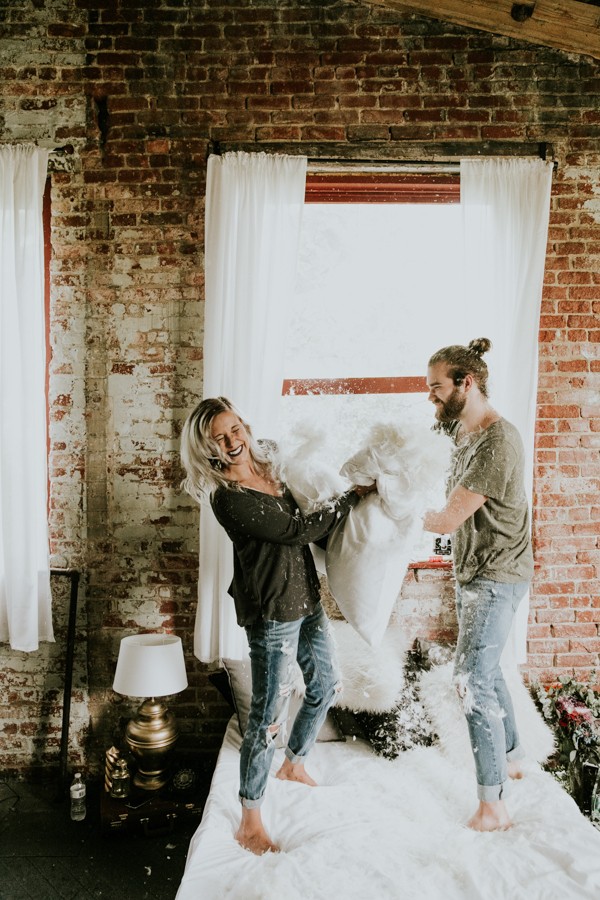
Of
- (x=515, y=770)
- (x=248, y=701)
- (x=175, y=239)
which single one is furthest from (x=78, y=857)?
(x=175, y=239)

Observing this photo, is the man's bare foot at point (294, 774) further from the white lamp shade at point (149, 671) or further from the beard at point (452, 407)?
the beard at point (452, 407)

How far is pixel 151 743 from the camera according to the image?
294 centimetres

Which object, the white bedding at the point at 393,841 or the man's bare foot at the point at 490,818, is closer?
the white bedding at the point at 393,841

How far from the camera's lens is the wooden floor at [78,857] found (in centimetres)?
249

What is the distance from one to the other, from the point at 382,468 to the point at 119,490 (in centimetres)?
164

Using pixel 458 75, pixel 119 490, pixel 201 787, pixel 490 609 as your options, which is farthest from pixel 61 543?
pixel 458 75

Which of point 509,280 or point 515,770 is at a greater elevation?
A: point 509,280

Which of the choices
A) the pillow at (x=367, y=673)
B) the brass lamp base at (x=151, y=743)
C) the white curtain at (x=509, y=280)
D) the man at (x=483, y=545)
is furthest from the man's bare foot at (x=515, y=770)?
the brass lamp base at (x=151, y=743)

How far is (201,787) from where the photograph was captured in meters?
3.03

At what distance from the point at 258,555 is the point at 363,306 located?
1.56m

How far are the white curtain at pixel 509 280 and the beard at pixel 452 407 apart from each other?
0.70 meters

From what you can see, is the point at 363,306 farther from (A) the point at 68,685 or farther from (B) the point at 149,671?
(A) the point at 68,685

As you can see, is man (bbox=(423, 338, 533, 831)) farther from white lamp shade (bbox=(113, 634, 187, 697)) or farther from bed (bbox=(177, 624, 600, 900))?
white lamp shade (bbox=(113, 634, 187, 697))

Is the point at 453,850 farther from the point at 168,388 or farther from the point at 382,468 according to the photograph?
the point at 168,388
